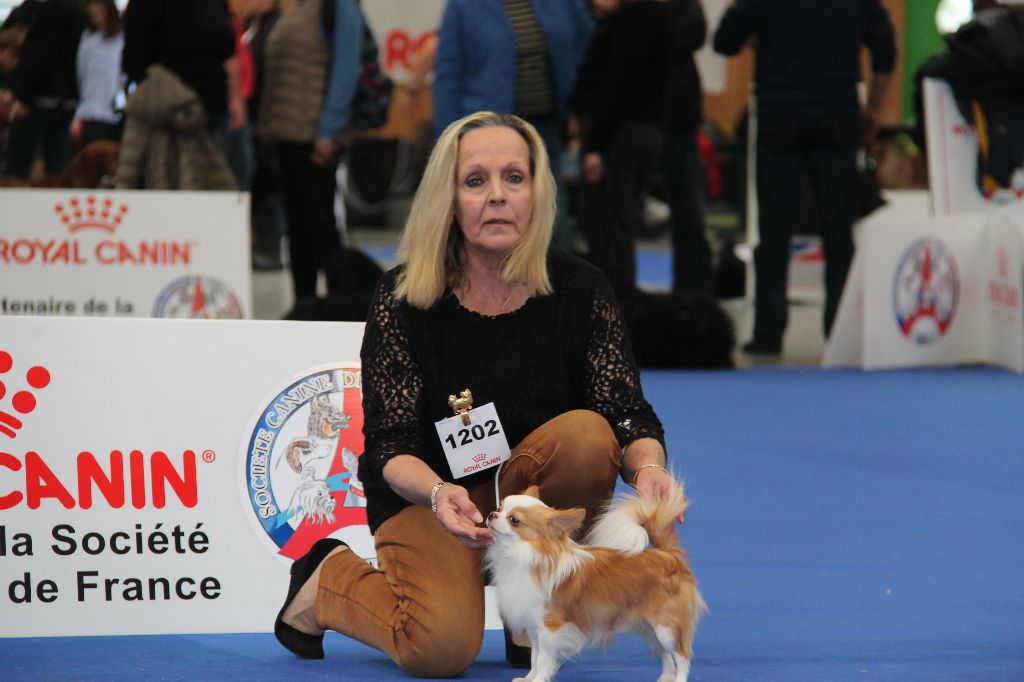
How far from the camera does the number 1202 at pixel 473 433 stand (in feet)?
8.04

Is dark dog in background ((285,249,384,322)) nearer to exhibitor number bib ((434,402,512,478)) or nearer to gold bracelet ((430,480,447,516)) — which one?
exhibitor number bib ((434,402,512,478))

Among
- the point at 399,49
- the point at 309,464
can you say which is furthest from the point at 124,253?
the point at 399,49

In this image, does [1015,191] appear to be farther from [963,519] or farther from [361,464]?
[361,464]

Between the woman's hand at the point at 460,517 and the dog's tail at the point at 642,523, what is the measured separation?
0.61 feet

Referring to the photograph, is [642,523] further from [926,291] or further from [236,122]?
[236,122]

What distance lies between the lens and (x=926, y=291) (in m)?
Result: 6.18

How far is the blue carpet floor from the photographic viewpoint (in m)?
2.51

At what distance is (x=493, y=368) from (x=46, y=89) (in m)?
6.13

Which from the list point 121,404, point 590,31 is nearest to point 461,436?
point 121,404

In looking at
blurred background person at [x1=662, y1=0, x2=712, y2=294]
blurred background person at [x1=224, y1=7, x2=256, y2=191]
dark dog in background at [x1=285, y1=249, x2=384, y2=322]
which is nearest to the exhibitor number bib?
dark dog in background at [x1=285, y1=249, x2=384, y2=322]

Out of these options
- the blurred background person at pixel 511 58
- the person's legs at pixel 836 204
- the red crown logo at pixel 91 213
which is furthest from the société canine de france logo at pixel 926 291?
the red crown logo at pixel 91 213

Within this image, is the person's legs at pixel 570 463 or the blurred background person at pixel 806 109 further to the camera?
the blurred background person at pixel 806 109

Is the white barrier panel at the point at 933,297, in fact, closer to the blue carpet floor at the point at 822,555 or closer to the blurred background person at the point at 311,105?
the blue carpet floor at the point at 822,555

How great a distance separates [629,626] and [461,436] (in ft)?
1.50
